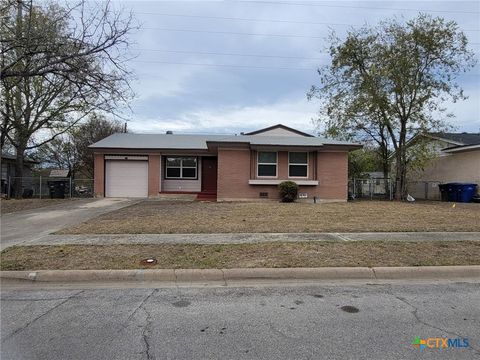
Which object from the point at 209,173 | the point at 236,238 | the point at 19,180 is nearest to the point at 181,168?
the point at 209,173

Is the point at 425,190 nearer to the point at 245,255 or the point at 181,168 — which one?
the point at 181,168

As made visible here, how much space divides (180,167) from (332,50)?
1264 centimetres

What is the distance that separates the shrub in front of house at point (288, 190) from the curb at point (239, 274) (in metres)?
13.8

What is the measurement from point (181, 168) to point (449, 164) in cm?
1902

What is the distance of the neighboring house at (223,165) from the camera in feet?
69.5

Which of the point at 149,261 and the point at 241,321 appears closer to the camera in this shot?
the point at 241,321

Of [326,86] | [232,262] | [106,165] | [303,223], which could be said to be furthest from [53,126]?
[232,262]

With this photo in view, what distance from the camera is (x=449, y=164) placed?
91.7ft

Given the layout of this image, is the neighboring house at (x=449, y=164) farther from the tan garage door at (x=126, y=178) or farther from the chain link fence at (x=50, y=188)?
the chain link fence at (x=50, y=188)

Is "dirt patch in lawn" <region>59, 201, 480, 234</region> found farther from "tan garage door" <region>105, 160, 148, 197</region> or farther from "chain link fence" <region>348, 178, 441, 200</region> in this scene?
"chain link fence" <region>348, 178, 441, 200</region>

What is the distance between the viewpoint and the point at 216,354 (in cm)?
372

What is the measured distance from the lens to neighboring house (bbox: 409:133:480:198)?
993 inches

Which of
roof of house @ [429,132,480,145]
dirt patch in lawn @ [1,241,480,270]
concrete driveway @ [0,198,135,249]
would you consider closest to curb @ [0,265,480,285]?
dirt patch in lawn @ [1,241,480,270]

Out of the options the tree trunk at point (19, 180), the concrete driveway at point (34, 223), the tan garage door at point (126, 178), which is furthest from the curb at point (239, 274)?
the tree trunk at point (19, 180)
